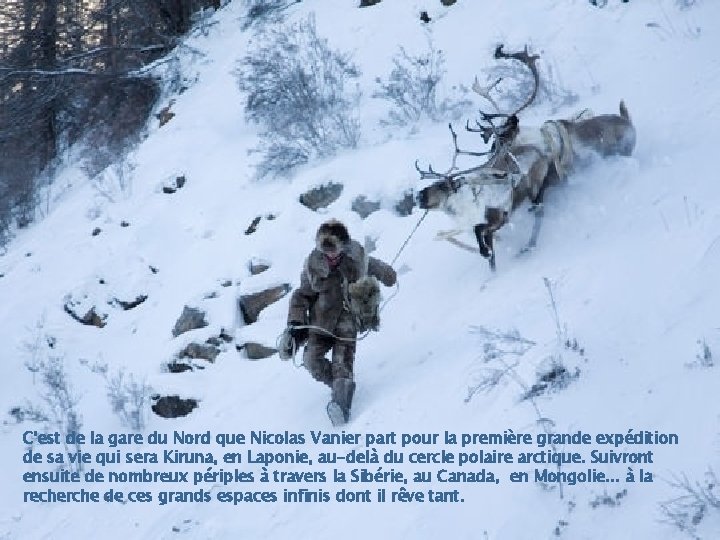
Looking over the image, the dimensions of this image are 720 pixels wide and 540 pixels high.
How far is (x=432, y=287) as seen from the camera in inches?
261

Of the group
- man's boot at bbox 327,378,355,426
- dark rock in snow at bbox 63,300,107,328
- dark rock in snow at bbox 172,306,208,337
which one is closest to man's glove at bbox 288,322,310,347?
man's boot at bbox 327,378,355,426

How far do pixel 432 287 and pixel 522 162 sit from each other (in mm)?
1340

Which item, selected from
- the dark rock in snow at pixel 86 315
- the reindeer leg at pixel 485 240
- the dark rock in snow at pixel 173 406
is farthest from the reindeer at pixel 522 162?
the dark rock in snow at pixel 86 315

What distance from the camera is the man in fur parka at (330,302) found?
550cm

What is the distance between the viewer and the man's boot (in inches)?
208

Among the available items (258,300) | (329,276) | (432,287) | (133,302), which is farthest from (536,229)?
(133,302)

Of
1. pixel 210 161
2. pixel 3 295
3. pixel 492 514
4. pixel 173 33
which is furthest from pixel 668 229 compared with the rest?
pixel 173 33

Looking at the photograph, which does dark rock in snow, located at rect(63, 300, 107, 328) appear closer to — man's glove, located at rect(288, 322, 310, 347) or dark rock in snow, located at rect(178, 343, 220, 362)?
dark rock in snow, located at rect(178, 343, 220, 362)

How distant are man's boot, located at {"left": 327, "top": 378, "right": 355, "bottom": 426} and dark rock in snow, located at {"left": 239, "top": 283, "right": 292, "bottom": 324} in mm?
2715

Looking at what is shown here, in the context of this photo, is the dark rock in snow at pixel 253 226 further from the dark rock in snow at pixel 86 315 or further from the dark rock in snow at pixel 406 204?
the dark rock in snow at pixel 86 315

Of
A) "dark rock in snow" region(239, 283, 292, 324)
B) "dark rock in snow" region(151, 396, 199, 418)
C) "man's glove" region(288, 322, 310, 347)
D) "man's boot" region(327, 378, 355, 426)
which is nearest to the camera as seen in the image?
"man's boot" region(327, 378, 355, 426)

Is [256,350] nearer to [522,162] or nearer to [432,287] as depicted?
[432,287]

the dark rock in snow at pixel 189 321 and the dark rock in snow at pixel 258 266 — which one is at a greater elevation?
the dark rock in snow at pixel 258 266

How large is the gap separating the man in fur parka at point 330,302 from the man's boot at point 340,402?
0.05m
